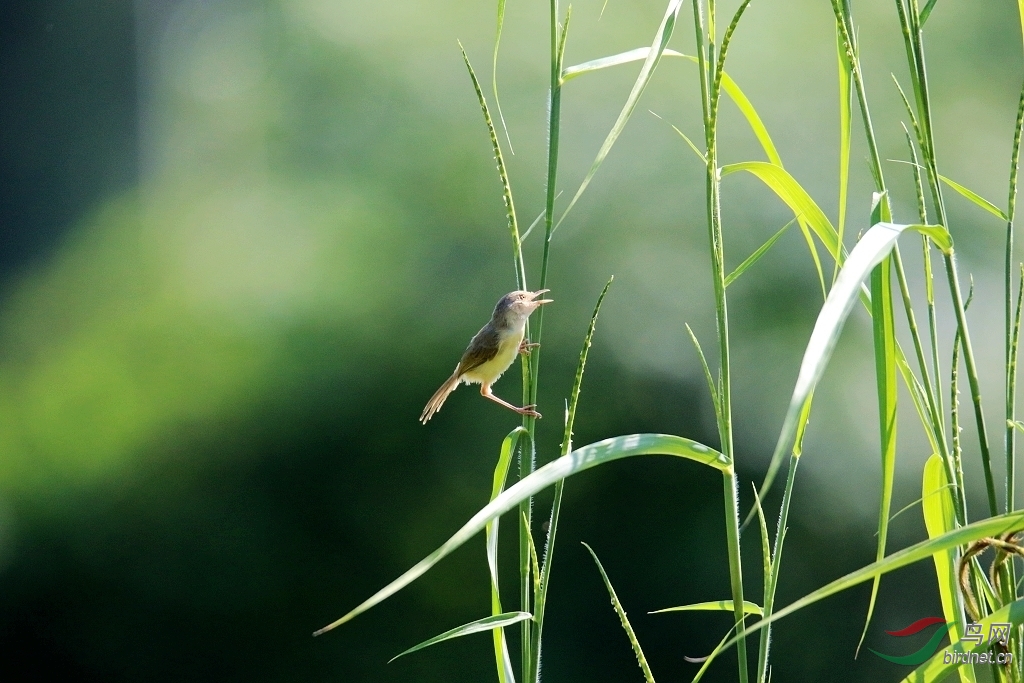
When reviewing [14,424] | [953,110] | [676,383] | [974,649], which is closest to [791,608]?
[974,649]

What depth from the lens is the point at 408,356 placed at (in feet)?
7.61

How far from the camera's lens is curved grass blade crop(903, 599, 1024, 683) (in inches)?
15.9

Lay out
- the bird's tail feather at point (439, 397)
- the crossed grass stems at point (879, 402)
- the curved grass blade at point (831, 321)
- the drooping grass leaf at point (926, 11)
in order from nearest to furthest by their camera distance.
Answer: the curved grass blade at point (831, 321) < the crossed grass stems at point (879, 402) < the drooping grass leaf at point (926, 11) < the bird's tail feather at point (439, 397)

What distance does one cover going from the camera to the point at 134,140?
278cm

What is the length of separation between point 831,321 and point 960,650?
21cm

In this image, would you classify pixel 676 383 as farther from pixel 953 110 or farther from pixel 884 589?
pixel 953 110

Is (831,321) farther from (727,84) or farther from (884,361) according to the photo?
(727,84)

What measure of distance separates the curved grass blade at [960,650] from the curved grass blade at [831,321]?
148mm

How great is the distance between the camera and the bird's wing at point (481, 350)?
1254mm

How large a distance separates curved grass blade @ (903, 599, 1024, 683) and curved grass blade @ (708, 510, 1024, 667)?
0.04m

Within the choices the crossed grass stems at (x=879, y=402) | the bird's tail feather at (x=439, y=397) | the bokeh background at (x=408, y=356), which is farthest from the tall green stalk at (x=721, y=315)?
the bokeh background at (x=408, y=356)

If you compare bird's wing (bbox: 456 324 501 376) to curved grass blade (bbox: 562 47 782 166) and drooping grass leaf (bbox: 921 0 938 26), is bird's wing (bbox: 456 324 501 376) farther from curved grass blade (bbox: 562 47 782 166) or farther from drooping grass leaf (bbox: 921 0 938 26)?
drooping grass leaf (bbox: 921 0 938 26)

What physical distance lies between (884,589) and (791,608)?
180cm

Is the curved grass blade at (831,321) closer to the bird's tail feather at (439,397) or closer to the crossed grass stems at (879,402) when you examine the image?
the crossed grass stems at (879,402)
